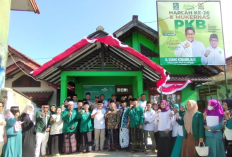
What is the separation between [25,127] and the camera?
4.72m

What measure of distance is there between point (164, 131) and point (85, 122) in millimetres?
2321

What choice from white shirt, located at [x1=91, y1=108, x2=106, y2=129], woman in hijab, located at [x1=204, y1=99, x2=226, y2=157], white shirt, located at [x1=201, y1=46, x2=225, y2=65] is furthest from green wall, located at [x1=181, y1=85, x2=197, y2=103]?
woman in hijab, located at [x1=204, y1=99, x2=226, y2=157]

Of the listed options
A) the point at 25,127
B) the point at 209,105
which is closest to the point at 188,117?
the point at 209,105

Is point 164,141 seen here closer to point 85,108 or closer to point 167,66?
point 85,108

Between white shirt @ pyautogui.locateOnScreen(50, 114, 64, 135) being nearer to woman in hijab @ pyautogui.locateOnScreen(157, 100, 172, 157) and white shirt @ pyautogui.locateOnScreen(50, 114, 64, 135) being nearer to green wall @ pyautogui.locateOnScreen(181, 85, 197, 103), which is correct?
Answer: woman in hijab @ pyautogui.locateOnScreen(157, 100, 172, 157)

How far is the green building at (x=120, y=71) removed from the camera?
22.0 ft

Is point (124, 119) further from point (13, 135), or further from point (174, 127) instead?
point (13, 135)

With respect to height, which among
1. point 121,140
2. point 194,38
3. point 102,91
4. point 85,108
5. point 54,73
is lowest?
point 121,140

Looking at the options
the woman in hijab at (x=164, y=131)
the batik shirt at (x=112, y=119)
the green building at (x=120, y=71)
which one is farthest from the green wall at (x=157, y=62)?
the woman in hijab at (x=164, y=131)

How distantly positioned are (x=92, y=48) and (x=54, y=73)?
1861 mm

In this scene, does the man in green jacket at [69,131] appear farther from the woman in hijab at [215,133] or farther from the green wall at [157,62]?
the green wall at [157,62]

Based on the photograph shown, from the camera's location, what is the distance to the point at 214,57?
9422 mm

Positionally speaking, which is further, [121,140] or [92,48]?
[92,48]

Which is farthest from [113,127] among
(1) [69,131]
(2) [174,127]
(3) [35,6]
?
(3) [35,6]
